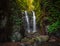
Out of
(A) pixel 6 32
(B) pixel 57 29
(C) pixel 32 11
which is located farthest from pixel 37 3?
(A) pixel 6 32

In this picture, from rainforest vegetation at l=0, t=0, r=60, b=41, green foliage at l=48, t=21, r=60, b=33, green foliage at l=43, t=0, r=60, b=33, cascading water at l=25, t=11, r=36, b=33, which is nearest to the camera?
rainforest vegetation at l=0, t=0, r=60, b=41

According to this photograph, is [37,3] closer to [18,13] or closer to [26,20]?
[26,20]

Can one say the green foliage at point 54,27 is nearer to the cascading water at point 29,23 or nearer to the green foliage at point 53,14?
the green foliage at point 53,14

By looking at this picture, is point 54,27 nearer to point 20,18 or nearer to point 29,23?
point 20,18

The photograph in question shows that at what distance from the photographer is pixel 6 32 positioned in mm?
10688

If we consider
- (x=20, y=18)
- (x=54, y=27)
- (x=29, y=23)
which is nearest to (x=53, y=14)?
(x=54, y=27)

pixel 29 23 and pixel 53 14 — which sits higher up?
pixel 53 14

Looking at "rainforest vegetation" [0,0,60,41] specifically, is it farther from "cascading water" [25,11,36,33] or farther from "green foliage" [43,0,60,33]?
"cascading water" [25,11,36,33]

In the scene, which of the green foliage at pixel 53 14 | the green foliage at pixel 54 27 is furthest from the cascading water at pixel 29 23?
the green foliage at pixel 54 27

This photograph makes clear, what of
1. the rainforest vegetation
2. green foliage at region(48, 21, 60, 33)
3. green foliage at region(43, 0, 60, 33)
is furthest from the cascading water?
green foliage at region(48, 21, 60, 33)

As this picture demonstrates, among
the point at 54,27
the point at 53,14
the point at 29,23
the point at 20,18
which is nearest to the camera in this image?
the point at 20,18

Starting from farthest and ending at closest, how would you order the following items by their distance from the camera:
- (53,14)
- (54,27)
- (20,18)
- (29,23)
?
(29,23)
(53,14)
(54,27)
(20,18)

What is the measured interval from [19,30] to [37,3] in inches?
183

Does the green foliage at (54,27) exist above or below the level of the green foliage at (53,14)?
below
